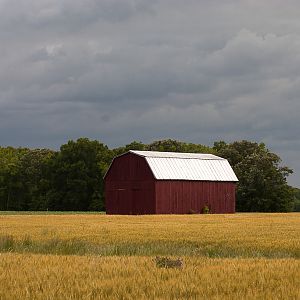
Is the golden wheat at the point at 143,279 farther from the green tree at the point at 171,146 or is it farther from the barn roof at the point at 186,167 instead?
the green tree at the point at 171,146

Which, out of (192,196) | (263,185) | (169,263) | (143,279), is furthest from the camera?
(263,185)

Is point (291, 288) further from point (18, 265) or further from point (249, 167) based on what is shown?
point (249, 167)

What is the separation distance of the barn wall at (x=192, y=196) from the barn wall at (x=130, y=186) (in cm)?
145

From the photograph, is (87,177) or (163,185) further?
(87,177)

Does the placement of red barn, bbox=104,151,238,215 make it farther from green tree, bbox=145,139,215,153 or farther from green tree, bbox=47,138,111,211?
green tree, bbox=145,139,215,153

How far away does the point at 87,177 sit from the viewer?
Result: 121688 millimetres

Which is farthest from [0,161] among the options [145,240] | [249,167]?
[145,240]

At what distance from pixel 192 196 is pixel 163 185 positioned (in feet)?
16.6

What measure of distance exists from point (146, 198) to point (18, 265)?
224 feet

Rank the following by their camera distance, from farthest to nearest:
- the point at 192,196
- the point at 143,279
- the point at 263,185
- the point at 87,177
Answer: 1. the point at 87,177
2. the point at 263,185
3. the point at 192,196
4. the point at 143,279

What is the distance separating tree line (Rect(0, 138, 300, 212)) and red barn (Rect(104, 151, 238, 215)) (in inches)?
612

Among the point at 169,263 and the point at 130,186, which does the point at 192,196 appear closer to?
the point at 130,186

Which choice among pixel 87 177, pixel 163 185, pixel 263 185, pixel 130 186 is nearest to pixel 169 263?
pixel 163 185

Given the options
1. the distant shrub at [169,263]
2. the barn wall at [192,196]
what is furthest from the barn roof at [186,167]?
the distant shrub at [169,263]
